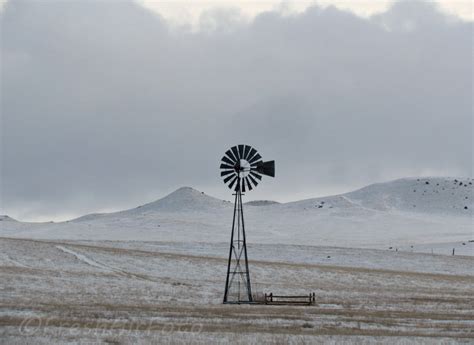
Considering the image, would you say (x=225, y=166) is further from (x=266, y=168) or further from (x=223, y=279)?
(x=223, y=279)

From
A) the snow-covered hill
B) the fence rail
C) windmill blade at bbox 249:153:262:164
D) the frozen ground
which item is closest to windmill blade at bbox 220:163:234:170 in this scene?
windmill blade at bbox 249:153:262:164

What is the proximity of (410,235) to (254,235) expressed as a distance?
2105 cm

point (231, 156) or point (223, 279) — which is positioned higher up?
point (231, 156)

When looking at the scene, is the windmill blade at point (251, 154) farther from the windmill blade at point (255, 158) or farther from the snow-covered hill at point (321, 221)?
the snow-covered hill at point (321, 221)

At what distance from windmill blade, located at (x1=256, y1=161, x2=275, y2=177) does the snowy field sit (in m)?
7.43

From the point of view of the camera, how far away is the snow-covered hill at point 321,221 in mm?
108750

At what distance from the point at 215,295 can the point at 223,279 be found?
12.4m

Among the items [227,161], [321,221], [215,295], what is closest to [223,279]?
[215,295]

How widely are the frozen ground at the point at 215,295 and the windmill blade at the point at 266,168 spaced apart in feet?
24.3

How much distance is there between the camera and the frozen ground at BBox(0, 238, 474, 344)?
93.5 feet

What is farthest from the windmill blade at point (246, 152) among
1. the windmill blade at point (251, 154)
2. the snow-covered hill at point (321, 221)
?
the snow-covered hill at point (321, 221)

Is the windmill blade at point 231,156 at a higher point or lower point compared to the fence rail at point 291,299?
higher

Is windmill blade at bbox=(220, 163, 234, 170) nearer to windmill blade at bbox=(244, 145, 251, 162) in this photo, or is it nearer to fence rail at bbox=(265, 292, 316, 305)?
windmill blade at bbox=(244, 145, 251, 162)

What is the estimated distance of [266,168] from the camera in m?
46.9
